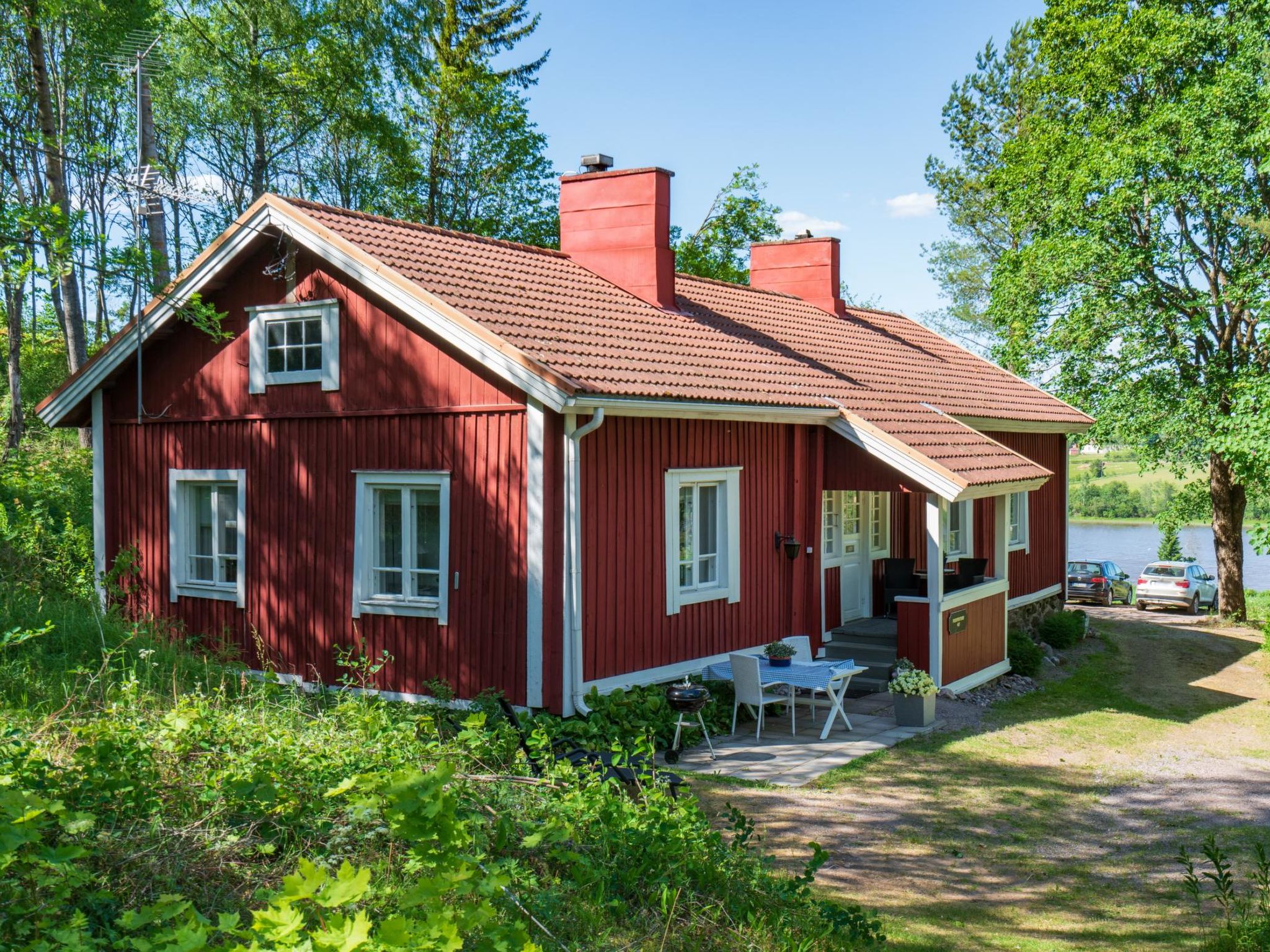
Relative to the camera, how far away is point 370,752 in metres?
6.03

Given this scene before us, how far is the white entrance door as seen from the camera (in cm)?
1548

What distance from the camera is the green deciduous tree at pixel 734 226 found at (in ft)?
112

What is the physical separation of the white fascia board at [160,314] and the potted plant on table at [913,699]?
8.44m

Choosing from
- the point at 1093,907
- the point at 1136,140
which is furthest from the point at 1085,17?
the point at 1093,907

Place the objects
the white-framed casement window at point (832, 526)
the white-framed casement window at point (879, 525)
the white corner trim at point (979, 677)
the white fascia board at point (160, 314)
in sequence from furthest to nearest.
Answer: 1. the white-framed casement window at point (879, 525)
2. the white-framed casement window at point (832, 526)
3. the white corner trim at point (979, 677)
4. the white fascia board at point (160, 314)

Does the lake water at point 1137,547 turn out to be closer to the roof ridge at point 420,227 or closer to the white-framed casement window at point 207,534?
the roof ridge at point 420,227

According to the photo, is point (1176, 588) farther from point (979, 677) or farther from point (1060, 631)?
point (979, 677)

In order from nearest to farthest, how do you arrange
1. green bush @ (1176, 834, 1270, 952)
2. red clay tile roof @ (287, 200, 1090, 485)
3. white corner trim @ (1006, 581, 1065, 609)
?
green bush @ (1176, 834, 1270, 952) → red clay tile roof @ (287, 200, 1090, 485) → white corner trim @ (1006, 581, 1065, 609)

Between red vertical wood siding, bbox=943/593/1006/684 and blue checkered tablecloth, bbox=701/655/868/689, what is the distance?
1.54 meters

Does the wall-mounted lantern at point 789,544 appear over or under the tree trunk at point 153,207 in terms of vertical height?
under

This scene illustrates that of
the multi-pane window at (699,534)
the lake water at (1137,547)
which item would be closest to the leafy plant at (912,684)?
the multi-pane window at (699,534)

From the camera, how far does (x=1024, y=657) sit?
1595 centimetres

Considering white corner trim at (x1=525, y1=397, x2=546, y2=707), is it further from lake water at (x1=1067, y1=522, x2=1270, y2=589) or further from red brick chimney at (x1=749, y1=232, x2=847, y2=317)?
lake water at (x1=1067, y1=522, x2=1270, y2=589)

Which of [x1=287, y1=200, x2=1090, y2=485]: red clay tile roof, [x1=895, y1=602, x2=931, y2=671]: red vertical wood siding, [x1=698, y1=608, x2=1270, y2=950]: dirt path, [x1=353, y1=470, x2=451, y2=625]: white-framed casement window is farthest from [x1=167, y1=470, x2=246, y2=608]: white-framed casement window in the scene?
[x1=895, y1=602, x2=931, y2=671]: red vertical wood siding
